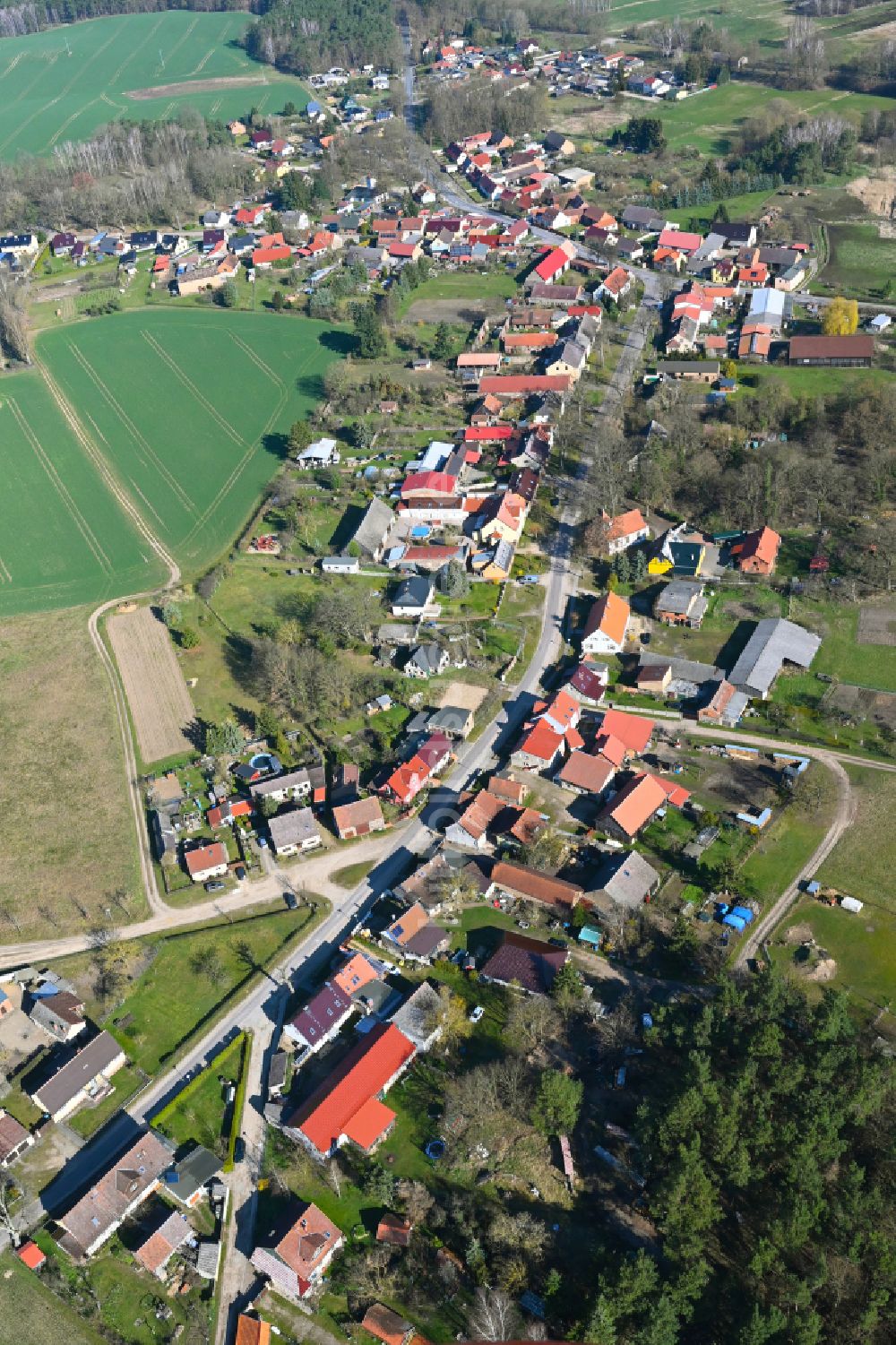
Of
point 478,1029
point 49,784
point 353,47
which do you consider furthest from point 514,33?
point 478,1029

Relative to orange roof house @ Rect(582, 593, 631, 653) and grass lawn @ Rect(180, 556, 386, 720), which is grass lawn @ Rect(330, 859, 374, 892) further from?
orange roof house @ Rect(582, 593, 631, 653)

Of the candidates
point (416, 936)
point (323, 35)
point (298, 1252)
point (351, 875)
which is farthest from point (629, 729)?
point (323, 35)

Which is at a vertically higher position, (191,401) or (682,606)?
(191,401)

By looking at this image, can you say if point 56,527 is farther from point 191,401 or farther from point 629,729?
point 629,729

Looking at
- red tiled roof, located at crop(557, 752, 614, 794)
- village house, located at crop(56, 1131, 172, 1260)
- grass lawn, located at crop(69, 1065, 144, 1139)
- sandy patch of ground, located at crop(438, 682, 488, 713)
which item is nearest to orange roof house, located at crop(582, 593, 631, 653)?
sandy patch of ground, located at crop(438, 682, 488, 713)

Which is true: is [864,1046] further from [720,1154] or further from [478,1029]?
[478,1029]

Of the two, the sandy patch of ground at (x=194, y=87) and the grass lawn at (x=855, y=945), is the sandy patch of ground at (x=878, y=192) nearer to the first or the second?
the grass lawn at (x=855, y=945)
